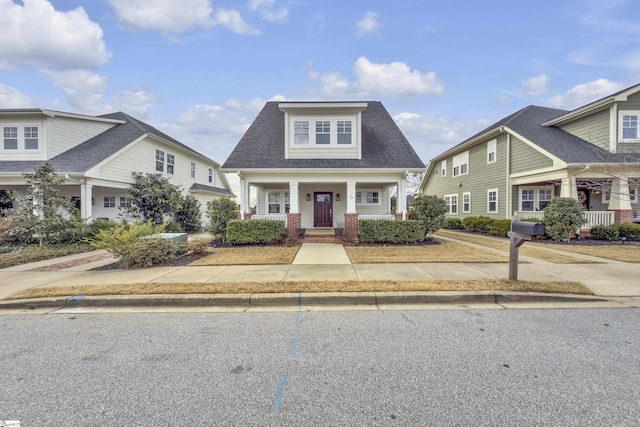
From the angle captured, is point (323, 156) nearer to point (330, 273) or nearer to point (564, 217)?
point (330, 273)

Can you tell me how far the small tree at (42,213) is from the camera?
35.1 feet

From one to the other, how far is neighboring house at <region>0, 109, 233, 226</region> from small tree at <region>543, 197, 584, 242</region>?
2119cm

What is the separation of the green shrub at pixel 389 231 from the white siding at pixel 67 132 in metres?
16.3

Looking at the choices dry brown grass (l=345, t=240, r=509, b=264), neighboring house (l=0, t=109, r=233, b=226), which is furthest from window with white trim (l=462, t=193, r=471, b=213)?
neighboring house (l=0, t=109, r=233, b=226)

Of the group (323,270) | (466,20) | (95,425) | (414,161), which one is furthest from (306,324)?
(466,20)

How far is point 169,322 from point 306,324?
2.09 metres

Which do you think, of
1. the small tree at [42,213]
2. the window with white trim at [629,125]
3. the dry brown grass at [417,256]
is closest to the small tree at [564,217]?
the window with white trim at [629,125]

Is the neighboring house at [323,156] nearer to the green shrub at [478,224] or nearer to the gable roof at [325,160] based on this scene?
the gable roof at [325,160]

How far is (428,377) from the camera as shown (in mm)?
2684

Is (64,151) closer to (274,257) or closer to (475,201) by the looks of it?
(274,257)

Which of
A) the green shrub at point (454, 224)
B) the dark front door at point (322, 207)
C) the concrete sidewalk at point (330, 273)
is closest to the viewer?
the concrete sidewalk at point (330, 273)

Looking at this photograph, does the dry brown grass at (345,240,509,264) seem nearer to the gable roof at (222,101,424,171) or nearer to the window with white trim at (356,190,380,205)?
the gable roof at (222,101,424,171)

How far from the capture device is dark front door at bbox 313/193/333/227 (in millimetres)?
16109

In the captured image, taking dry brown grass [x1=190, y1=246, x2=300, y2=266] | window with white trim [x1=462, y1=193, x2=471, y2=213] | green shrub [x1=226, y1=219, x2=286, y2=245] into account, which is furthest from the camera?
window with white trim [x1=462, y1=193, x2=471, y2=213]
